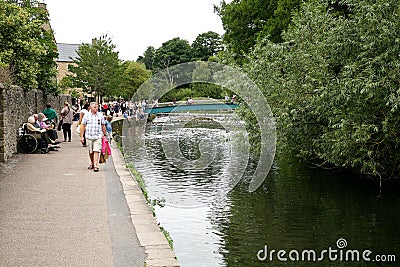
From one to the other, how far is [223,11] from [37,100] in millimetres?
15871

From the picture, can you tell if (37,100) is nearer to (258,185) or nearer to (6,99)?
(6,99)

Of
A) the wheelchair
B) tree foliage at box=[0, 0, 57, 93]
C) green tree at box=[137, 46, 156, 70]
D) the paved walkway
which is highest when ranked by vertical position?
green tree at box=[137, 46, 156, 70]

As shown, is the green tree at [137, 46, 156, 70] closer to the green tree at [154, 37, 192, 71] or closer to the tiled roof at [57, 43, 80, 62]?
the tiled roof at [57, 43, 80, 62]

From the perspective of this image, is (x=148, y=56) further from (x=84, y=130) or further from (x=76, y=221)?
(x=76, y=221)

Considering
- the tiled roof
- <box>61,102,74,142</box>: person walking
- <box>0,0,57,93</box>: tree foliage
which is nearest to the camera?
<box>0,0,57,93</box>: tree foliage

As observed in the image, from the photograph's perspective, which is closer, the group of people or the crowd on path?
the crowd on path

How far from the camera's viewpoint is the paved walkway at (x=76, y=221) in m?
6.17

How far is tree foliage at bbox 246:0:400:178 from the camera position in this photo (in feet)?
34.5

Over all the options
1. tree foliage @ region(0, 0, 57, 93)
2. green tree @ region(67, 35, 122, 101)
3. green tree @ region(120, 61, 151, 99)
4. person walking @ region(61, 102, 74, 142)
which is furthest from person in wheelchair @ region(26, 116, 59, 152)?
green tree @ region(120, 61, 151, 99)

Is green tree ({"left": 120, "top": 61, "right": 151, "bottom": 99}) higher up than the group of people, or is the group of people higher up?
green tree ({"left": 120, "top": 61, "right": 151, "bottom": 99})

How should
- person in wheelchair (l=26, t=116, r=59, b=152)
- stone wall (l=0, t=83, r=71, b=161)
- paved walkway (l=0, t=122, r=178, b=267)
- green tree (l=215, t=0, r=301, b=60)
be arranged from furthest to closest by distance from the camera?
1. green tree (l=215, t=0, r=301, b=60)
2. person in wheelchair (l=26, t=116, r=59, b=152)
3. stone wall (l=0, t=83, r=71, b=161)
4. paved walkway (l=0, t=122, r=178, b=267)

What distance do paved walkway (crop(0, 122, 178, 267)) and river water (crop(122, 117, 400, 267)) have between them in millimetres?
888

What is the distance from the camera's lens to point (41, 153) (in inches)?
665

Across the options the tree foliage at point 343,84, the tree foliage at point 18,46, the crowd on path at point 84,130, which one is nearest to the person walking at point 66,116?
the crowd on path at point 84,130
